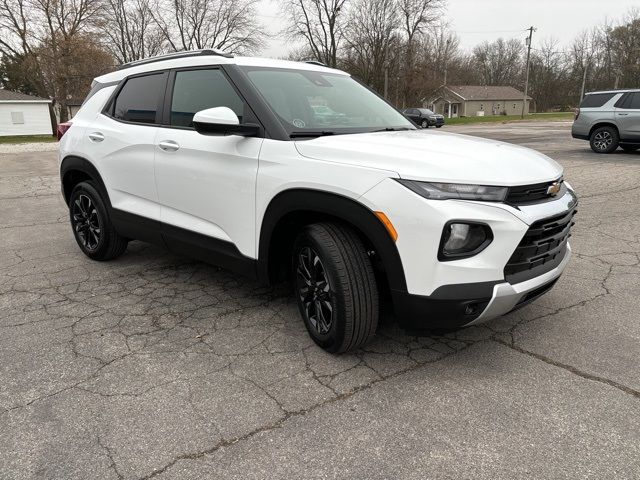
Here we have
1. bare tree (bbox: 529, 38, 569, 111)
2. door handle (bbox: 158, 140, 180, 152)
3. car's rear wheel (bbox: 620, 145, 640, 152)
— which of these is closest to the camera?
door handle (bbox: 158, 140, 180, 152)

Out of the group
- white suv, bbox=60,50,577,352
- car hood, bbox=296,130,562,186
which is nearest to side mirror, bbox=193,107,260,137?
white suv, bbox=60,50,577,352

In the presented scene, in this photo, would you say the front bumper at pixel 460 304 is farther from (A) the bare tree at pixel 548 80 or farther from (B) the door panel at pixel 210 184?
(A) the bare tree at pixel 548 80

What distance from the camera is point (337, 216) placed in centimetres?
273

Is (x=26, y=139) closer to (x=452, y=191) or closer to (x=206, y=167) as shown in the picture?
(x=206, y=167)

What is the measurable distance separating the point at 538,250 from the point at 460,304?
594 millimetres

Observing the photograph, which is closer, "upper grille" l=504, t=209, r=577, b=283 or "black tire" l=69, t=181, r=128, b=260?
"upper grille" l=504, t=209, r=577, b=283

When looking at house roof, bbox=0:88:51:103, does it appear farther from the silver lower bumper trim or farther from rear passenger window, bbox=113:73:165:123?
the silver lower bumper trim

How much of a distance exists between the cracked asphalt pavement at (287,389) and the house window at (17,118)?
46.9 meters

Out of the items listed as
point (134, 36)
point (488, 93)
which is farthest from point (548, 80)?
point (134, 36)

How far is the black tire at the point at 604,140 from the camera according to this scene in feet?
45.2

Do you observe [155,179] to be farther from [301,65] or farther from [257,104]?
[301,65]

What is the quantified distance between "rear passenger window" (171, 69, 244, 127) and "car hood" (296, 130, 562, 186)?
0.77 meters

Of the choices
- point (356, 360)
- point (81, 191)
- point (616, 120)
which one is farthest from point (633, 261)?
point (616, 120)

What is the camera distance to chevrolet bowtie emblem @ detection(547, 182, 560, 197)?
9.04ft
